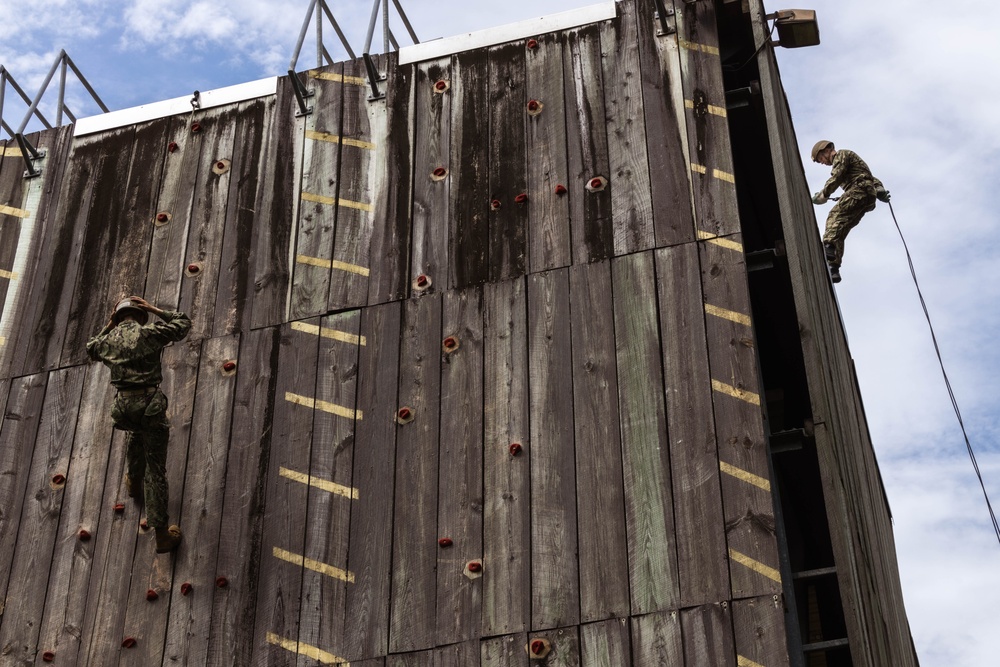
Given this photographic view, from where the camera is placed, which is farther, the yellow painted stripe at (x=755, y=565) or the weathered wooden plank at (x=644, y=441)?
the weathered wooden plank at (x=644, y=441)

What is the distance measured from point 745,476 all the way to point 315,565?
352 cm

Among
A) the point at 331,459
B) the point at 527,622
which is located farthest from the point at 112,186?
the point at 527,622

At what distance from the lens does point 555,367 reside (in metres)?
12.3

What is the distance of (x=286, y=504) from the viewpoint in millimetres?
12453

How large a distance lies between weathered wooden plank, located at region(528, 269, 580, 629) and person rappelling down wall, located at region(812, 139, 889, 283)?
16.6 ft

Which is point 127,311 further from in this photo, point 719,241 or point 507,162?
point 719,241

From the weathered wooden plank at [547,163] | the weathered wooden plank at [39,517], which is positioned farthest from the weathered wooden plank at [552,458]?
the weathered wooden plank at [39,517]

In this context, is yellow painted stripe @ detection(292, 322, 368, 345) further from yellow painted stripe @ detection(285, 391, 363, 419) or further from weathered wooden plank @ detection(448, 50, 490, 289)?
weathered wooden plank @ detection(448, 50, 490, 289)

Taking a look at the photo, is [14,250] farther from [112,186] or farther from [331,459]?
[331,459]

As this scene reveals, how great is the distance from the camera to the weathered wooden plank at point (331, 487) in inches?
464

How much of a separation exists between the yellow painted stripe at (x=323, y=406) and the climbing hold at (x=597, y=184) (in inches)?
111

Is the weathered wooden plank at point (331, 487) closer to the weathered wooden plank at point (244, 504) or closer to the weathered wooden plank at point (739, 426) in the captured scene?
the weathered wooden plank at point (244, 504)

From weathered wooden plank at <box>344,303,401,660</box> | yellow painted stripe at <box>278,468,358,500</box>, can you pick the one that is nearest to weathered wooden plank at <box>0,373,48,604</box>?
yellow painted stripe at <box>278,468,358,500</box>

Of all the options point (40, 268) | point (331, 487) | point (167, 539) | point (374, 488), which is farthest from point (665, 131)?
point (40, 268)
